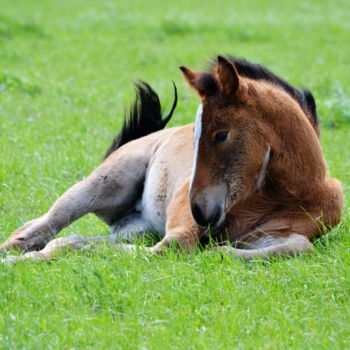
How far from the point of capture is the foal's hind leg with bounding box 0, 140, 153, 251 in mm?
6113

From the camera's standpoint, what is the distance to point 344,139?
1033cm

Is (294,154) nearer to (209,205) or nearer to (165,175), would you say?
(209,205)

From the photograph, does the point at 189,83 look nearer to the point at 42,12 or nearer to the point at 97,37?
the point at 97,37

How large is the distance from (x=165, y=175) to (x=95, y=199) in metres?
0.59

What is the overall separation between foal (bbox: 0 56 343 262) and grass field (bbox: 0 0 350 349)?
0.67 ft

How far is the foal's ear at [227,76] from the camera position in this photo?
17.0ft

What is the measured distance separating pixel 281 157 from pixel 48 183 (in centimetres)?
329

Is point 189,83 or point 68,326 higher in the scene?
point 189,83

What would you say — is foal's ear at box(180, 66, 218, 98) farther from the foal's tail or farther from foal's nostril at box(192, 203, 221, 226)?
the foal's tail

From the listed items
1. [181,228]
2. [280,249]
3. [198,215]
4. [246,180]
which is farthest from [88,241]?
[280,249]

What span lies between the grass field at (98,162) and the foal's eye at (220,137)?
74cm

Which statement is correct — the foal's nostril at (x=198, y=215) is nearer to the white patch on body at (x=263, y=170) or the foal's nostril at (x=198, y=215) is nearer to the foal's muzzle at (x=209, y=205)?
the foal's muzzle at (x=209, y=205)

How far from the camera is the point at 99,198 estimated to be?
21.4 ft

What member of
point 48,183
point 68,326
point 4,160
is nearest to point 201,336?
point 68,326
